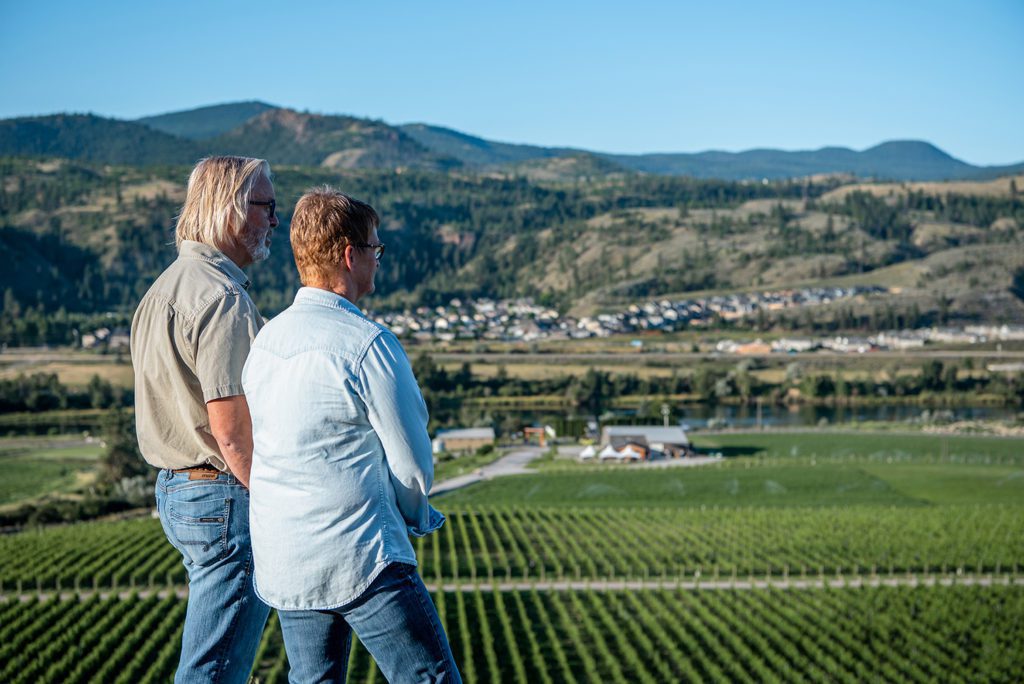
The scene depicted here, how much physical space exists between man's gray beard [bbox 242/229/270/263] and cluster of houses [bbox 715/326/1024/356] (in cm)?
7295

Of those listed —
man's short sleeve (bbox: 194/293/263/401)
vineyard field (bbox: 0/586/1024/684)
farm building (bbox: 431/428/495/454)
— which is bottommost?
farm building (bbox: 431/428/495/454)

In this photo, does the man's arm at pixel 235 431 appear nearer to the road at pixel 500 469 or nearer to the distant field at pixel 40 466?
the road at pixel 500 469

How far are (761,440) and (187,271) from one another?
4747 cm

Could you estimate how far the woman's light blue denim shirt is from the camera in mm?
2852

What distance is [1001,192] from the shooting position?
15700 cm

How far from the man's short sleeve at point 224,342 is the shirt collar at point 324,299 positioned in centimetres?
29

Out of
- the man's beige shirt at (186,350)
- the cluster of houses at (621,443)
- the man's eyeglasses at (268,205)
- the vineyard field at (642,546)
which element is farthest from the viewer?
the cluster of houses at (621,443)

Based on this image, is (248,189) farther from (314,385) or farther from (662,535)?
(662,535)

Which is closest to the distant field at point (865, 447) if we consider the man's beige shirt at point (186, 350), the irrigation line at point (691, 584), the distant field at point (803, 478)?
the distant field at point (803, 478)

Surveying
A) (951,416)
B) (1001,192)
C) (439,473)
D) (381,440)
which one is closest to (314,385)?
(381,440)

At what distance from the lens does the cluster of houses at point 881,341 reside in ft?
Result: 257

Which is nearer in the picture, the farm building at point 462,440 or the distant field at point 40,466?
the distant field at point 40,466

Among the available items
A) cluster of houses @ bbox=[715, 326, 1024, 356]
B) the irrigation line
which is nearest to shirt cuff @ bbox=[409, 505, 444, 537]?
the irrigation line

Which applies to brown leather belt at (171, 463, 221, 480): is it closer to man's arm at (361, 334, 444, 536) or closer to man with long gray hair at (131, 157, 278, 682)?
man with long gray hair at (131, 157, 278, 682)
